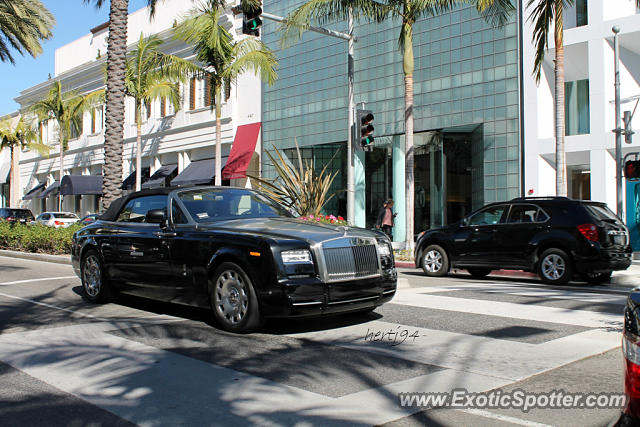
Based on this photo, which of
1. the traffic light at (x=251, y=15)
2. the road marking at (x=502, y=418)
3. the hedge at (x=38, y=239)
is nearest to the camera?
the road marking at (x=502, y=418)

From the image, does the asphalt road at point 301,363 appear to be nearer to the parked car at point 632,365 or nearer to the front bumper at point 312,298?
the front bumper at point 312,298

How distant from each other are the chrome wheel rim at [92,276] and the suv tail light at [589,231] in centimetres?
855

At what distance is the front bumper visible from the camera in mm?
6137

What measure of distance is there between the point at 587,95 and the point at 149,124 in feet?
89.8

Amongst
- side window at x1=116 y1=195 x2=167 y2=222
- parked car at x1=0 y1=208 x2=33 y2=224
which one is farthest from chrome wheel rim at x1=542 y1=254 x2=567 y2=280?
parked car at x1=0 y1=208 x2=33 y2=224

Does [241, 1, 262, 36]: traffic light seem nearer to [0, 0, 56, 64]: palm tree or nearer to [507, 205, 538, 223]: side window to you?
[507, 205, 538, 223]: side window

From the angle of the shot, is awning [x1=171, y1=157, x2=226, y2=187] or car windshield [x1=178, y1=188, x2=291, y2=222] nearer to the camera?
car windshield [x1=178, y1=188, x2=291, y2=222]

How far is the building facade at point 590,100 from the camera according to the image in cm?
1912

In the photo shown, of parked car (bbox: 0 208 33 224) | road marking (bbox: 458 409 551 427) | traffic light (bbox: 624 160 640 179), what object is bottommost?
road marking (bbox: 458 409 551 427)

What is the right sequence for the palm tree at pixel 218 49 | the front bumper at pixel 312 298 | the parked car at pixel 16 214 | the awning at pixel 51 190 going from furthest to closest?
the awning at pixel 51 190
the parked car at pixel 16 214
the palm tree at pixel 218 49
the front bumper at pixel 312 298

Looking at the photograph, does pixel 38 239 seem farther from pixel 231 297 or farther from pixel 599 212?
pixel 599 212

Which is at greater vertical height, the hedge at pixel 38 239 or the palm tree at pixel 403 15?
the palm tree at pixel 403 15

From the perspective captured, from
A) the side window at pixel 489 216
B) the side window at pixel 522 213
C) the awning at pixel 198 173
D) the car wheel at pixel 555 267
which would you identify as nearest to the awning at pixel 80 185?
the awning at pixel 198 173

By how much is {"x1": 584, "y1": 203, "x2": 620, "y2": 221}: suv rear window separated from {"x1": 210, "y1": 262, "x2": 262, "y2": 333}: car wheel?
803 cm
